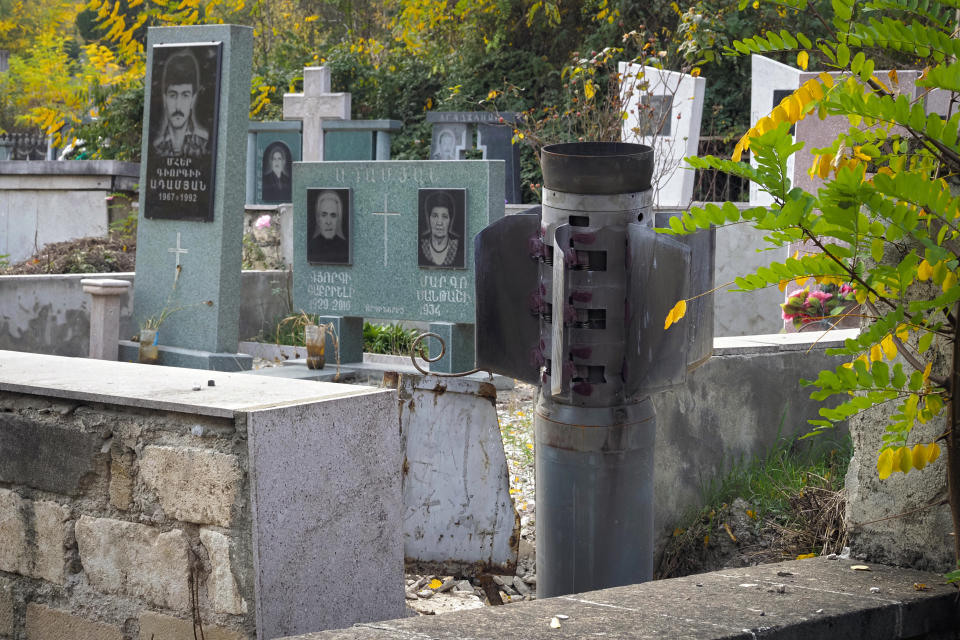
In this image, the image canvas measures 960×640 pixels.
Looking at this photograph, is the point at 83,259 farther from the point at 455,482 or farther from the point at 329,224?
the point at 455,482

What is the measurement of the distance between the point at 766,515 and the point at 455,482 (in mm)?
1254

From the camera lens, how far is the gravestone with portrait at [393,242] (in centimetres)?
755

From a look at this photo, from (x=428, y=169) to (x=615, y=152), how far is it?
4.71 meters

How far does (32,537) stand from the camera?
3.06 m

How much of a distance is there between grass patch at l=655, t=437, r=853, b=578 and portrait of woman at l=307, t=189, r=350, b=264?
424cm

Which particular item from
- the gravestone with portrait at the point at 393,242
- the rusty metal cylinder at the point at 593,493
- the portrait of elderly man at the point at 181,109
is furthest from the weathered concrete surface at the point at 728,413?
the portrait of elderly man at the point at 181,109

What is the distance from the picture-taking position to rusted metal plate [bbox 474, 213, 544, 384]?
305 cm

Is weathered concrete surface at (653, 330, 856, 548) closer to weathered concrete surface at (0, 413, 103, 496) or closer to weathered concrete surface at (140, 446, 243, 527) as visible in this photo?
weathered concrete surface at (140, 446, 243, 527)

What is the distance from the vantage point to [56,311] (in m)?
8.20

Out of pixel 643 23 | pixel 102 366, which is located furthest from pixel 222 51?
pixel 643 23

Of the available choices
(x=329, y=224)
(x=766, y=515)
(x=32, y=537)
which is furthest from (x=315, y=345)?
(x=32, y=537)

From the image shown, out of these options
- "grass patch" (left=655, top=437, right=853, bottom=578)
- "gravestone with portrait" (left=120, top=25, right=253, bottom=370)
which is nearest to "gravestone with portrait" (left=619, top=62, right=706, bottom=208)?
"gravestone with portrait" (left=120, top=25, right=253, bottom=370)

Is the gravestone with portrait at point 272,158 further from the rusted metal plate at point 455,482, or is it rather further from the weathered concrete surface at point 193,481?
the weathered concrete surface at point 193,481

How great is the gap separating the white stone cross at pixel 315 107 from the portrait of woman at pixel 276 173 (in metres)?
1.18
